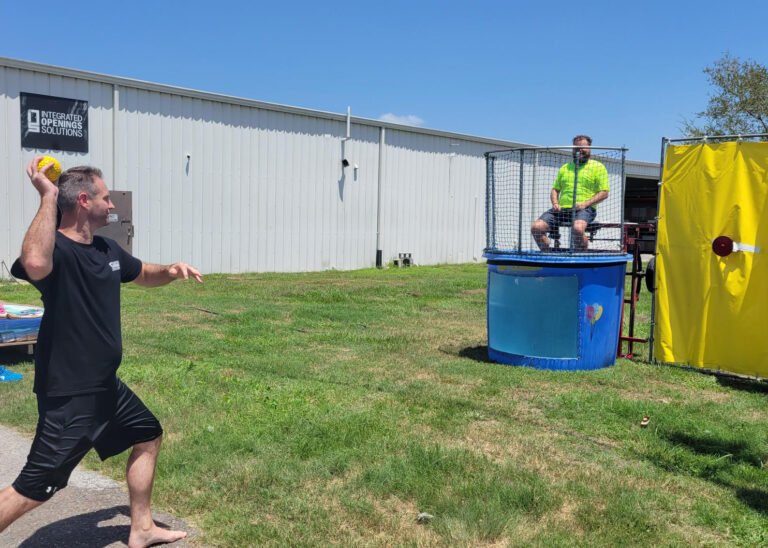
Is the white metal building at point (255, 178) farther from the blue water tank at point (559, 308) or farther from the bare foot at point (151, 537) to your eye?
the bare foot at point (151, 537)

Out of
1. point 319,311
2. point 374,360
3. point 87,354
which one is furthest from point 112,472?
point 319,311

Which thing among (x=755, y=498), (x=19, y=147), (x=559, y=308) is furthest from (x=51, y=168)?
(x=19, y=147)

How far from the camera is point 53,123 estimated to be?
16203 mm

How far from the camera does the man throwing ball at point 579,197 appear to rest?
8.12 meters

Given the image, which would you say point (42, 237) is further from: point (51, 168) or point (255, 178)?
point (255, 178)

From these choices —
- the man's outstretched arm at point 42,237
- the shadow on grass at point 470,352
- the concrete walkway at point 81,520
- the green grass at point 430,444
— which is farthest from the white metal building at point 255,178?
the man's outstretched arm at point 42,237

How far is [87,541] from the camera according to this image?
3705 millimetres

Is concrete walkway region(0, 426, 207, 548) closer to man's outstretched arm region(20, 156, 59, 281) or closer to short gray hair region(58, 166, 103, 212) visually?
man's outstretched arm region(20, 156, 59, 281)

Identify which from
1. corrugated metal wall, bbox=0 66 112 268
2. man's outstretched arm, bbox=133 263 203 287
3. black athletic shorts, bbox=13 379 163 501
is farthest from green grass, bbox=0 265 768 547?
corrugated metal wall, bbox=0 66 112 268

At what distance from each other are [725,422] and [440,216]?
1941 centimetres

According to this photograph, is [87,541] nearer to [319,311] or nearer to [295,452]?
[295,452]

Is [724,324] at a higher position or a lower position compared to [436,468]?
higher

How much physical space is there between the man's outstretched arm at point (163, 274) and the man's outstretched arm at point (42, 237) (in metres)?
0.72

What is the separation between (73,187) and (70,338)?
2.23ft
